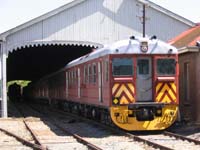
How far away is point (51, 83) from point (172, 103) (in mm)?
21483

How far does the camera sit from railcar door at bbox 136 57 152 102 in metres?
16.7

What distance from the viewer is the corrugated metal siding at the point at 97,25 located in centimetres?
2678

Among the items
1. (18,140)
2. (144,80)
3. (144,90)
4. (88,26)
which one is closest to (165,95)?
(144,90)

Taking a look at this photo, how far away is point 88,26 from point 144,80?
11.2 m

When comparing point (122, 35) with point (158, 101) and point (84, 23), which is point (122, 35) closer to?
point (84, 23)

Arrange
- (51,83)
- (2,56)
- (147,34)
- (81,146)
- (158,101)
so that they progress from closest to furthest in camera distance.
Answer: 1. (81,146)
2. (158,101)
3. (2,56)
4. (147,34)
5. (51,83)

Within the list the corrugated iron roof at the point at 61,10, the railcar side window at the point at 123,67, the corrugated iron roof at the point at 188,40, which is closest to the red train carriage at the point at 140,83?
the railcar side window at the point at 123,67

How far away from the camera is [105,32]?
27.6m

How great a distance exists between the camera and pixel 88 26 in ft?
90.0

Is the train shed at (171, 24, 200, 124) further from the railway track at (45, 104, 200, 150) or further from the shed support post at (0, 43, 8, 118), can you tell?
the shed support post at (0, 43, 8, 118)

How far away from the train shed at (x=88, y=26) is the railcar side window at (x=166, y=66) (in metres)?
11.0

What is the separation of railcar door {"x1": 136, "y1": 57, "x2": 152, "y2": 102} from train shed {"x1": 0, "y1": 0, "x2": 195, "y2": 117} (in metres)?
10.9

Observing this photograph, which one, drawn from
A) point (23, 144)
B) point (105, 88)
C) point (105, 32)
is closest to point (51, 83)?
point (105, 32)

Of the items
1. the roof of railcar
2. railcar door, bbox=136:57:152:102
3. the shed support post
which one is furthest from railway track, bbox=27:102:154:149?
the shed support post
